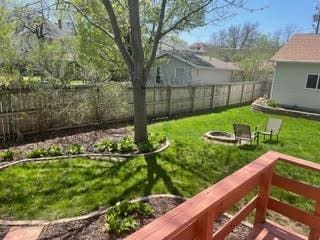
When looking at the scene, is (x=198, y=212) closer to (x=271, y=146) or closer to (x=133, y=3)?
(x=133, y=3)

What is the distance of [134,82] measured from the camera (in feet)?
27.0

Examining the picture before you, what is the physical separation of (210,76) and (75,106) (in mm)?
18485

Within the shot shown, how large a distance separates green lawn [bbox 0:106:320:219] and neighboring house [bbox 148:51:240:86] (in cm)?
1578

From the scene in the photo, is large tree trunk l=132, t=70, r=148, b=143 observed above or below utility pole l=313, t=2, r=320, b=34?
below

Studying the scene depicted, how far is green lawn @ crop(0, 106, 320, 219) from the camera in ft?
16.0

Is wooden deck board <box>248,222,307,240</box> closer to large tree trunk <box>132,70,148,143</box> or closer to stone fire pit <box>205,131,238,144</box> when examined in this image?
large tree trunk <box>132,70,148,143</box>

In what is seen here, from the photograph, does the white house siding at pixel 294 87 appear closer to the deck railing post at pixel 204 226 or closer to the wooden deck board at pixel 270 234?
the wooden deck board at pixel 270 234

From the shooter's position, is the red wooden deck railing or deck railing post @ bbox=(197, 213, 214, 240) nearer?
the red wooden deck railing

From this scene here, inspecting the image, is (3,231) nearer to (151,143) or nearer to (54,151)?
(54,151)

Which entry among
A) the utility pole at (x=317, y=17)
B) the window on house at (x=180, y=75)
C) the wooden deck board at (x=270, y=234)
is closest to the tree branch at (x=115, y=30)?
the wooden deck board at (x=270, y=234)

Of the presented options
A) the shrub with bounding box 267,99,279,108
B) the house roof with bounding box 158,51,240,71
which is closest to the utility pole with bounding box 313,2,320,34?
the house roof with bounding box 158,51,240,71

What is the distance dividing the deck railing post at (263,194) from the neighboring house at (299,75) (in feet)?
48.4

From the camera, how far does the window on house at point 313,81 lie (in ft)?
54.2

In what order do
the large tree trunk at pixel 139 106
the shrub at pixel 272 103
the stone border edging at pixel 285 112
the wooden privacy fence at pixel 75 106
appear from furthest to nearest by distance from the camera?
1. the shrub at pixel 272 103
2. the stone border edging at pixel 285 112
3. the wooden privacy fence at pixel 75 106
4. the large tree trunk at pixel 139 106
